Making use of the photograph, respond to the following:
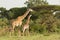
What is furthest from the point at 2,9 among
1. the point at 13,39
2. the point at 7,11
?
the point at 13,39

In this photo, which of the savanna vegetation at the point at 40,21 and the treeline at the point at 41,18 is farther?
the treeline at the point at 41,18

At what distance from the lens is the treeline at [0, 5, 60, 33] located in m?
13.0

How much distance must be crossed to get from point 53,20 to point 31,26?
1445 mm

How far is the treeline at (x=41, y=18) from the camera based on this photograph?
1297 cm

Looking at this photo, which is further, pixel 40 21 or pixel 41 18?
pixel 41 18

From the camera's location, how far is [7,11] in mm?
16156

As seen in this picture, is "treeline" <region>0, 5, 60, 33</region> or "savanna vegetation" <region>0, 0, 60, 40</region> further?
"treeline" <region>0, 5, 60, 33</region>

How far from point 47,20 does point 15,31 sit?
2.78 metres

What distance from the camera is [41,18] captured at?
14.0 meters

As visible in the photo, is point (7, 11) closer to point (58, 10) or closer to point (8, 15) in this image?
point (8, 15)

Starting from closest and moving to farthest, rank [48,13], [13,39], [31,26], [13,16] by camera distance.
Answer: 1. [13,39]
2. [31,26]
3. [48,13]
4. [13,16]

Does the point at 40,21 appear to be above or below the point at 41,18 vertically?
below

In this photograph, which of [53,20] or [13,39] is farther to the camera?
[53,20]

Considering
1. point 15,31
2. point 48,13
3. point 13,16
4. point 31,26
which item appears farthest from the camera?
point 13,16
